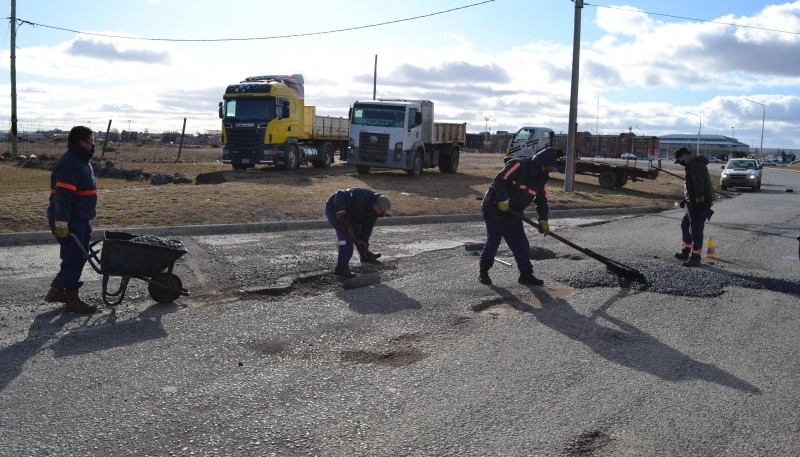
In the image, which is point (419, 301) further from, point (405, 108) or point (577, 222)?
point (405, 108)

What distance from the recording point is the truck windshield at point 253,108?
27.0 metres

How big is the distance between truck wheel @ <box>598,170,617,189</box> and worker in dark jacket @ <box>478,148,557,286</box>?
2044cm

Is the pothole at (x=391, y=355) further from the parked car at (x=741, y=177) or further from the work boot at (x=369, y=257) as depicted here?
the parked car at (x=741, y=177)

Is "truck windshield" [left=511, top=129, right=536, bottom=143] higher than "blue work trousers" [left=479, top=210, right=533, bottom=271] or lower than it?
higher

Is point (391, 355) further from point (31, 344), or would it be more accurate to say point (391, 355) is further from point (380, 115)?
point (380, 115)

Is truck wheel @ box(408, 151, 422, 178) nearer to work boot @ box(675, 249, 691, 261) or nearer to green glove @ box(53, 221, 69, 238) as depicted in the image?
work boot @ box(675, 249, 691, 261)

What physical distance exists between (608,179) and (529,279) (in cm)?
2081

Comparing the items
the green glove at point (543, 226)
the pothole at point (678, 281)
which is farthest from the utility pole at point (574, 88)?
the green glove at point (543, 226)

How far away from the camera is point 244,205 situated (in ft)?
53.0

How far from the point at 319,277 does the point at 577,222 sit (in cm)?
1004

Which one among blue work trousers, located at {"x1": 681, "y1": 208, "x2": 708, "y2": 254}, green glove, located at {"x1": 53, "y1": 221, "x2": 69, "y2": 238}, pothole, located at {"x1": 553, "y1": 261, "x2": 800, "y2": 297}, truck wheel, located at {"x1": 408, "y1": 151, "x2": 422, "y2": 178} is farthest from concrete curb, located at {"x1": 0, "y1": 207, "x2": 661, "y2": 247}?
truck wheel, located at {"x1": 408, "y1": 151, "x2": 422, "y2": 178}

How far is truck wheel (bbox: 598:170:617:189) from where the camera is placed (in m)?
29.0

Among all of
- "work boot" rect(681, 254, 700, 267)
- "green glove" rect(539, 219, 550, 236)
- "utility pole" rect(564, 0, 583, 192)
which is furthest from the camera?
"utility pole" rect(564, 0, 583, 192)

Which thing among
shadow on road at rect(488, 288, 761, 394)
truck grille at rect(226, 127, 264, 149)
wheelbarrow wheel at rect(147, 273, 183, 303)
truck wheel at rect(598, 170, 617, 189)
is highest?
truck grille at rect(226, 127, 264, 149)
